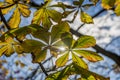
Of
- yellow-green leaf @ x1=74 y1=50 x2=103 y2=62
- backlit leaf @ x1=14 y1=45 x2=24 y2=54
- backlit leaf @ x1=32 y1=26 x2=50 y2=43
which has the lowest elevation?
yellow-green leaf @ x1=74 y1=50 x2=103 y2=62

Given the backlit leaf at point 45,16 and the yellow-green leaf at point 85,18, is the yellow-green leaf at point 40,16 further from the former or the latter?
the yellow-green leaf at point 85,18

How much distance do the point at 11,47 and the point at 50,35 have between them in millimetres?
216

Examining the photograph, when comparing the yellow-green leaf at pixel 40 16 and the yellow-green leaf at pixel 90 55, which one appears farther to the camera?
the yellow-green leaf at pixel 40 16

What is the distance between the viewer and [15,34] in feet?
2.91

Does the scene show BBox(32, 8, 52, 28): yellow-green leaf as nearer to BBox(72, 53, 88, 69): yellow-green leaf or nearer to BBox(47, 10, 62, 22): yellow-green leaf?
BBox(47, 10, 62, 22): yellow-green leaf

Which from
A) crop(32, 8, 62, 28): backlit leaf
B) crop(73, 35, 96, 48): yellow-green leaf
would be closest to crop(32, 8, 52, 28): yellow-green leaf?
crop(32, 8, 62, 28): backlit leaf

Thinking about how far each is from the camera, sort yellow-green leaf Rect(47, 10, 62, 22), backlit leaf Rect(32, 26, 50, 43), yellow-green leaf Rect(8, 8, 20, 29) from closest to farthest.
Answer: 1. backlit leaf Rect(32, 26, 50, 43)
2. yellow-green leaf Rect(47, 10, 62, 22)
3. yellow-green leaf Rect(8, 8, 20, 29)

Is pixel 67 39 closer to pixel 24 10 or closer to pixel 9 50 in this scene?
pixel 9 50

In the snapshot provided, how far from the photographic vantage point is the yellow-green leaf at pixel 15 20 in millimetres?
1160

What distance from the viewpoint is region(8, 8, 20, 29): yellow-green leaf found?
3.81ft

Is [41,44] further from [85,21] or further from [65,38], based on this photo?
[85,21]

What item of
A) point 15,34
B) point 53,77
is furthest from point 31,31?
point 53,77

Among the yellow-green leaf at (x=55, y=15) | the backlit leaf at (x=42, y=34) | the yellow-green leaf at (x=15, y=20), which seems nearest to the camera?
the backlit leaf at (x=42, y=34)

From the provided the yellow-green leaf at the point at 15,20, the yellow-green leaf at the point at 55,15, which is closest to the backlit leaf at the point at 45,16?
the yellow-green leaf at the point at 55,15
